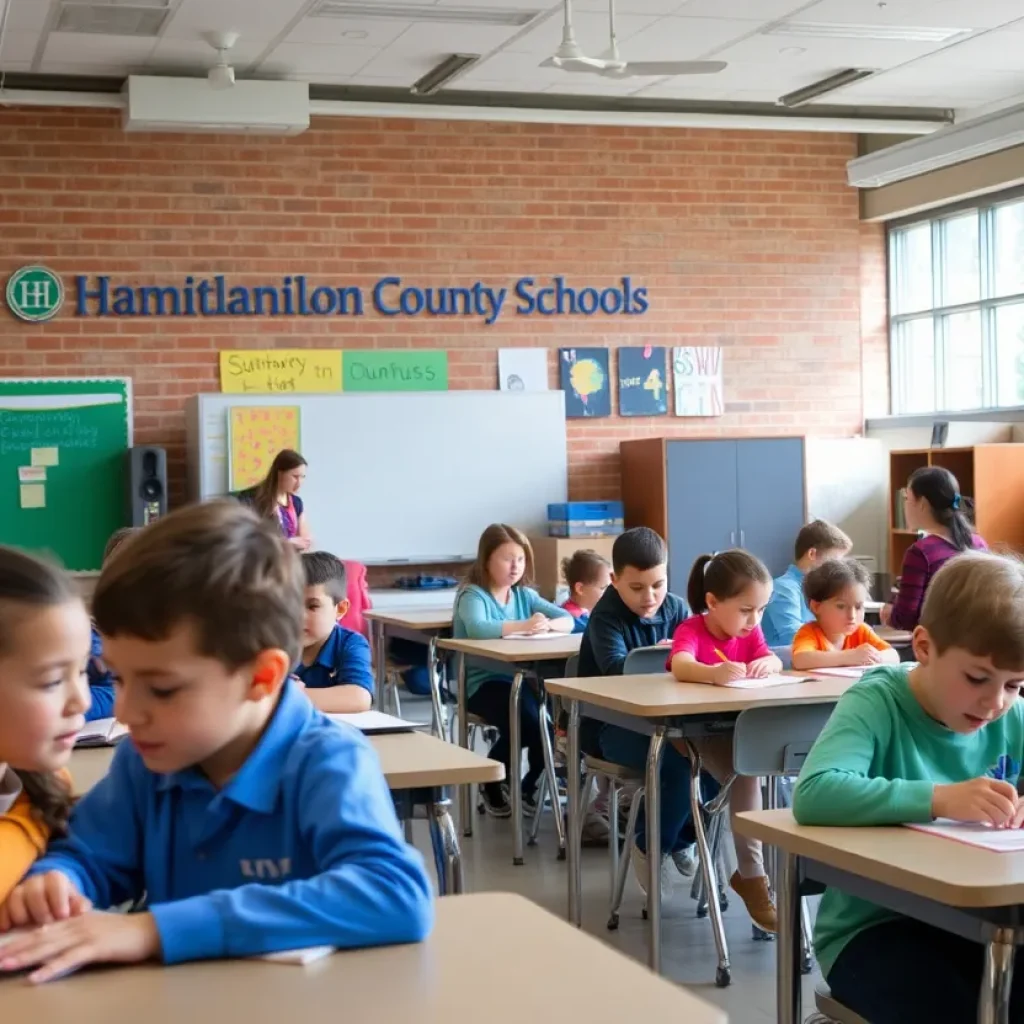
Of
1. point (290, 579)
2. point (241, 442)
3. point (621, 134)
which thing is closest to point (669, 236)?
point (621, 134)

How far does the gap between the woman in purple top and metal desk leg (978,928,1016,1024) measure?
13.6 feet

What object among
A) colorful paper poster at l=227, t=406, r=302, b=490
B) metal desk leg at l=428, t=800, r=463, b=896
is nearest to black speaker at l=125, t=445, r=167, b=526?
colorful paper poster at l=227, t=406, r=302, b=490

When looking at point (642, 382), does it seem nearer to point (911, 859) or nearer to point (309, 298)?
point (309, 298)

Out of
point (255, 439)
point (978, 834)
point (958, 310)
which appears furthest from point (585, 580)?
point (958, 310)

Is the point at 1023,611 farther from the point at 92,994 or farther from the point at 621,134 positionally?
the point at 621,134

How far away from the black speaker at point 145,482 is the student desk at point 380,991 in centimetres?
716

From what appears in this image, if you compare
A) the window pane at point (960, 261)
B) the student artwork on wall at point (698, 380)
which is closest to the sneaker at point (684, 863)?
the student artwork on wall at point (698, 380)

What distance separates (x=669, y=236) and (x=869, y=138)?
5.25ft

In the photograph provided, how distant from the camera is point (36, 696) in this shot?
1745 mm

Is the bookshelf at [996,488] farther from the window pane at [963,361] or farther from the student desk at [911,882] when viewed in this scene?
the student desk at [911,882]

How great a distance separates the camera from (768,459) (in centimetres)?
953

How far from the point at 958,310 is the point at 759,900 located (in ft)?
21.2

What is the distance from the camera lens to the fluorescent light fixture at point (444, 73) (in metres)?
8.22

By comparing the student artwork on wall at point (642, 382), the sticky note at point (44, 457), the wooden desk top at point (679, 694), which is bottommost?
the wooden desk top at point (679, 694)
